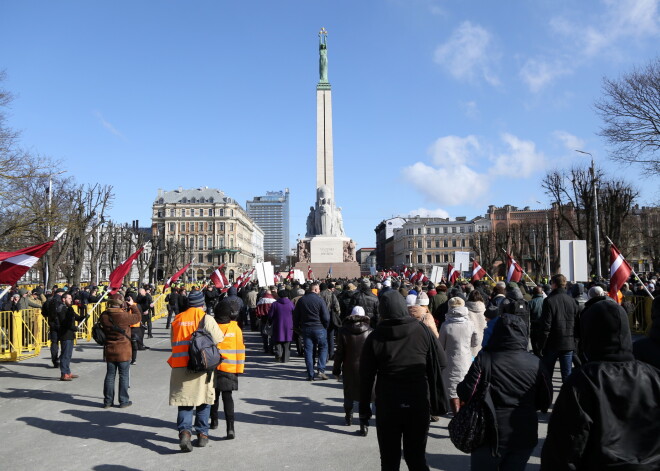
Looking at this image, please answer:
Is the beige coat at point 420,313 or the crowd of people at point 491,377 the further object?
the beige coat at point 420,313

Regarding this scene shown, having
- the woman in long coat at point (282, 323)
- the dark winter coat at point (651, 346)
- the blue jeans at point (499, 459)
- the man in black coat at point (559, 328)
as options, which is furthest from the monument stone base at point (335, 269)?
the dark winter coat at point (651, 346)

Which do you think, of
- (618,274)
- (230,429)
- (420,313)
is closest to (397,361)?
(420,313)

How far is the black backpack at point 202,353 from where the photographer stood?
6.44 metres

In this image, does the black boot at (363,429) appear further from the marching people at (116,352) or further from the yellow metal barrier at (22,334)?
the yellow metal barrier at (22,334)

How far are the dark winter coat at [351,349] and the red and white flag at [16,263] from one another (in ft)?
19.3

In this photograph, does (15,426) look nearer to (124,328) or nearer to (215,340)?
(124,328)

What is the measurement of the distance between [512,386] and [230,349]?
3898mm

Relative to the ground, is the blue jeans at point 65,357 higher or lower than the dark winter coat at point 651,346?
lower

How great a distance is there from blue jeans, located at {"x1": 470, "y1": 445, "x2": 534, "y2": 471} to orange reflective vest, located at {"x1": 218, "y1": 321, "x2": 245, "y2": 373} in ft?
11.9

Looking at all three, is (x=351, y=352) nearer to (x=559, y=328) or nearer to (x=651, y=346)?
(x=559, y=328)

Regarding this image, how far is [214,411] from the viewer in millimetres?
7496

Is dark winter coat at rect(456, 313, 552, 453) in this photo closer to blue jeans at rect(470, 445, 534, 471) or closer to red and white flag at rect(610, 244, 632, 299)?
blue jeans at rect(470, 445, 534, 471)

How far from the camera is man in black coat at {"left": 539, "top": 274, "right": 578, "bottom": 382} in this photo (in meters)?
8.34

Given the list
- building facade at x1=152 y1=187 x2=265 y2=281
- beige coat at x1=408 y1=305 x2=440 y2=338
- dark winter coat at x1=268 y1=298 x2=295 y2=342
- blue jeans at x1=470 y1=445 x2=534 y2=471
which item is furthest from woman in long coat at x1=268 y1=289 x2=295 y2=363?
building facade at x1=152 y1=187 x2=265 y2=281
